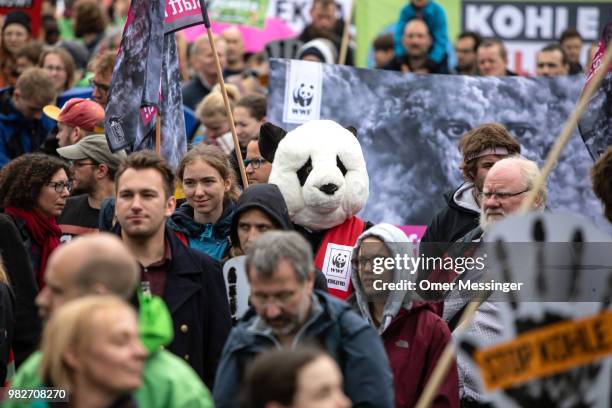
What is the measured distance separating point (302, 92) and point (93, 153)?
83.3 inches

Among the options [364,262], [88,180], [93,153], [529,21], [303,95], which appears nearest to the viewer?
[364,262]

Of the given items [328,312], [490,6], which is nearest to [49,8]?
[490,6]

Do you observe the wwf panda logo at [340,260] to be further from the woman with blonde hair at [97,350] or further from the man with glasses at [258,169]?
the woman with blonde hair at [97,350]

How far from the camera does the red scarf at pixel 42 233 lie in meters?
8.51

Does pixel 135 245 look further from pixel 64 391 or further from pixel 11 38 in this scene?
pixel 11 38

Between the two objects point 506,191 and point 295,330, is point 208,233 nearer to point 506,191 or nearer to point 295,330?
point 506,191

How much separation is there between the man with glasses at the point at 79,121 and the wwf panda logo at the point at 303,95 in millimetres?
1626

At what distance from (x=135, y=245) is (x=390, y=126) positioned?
14.2ft

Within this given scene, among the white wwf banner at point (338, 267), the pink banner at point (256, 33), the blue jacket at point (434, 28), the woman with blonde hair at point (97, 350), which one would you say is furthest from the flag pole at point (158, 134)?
the pink banner at point (256, 33)

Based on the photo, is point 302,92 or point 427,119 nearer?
point 302,92

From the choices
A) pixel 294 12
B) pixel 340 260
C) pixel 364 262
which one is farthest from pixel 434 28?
pixel 364 262

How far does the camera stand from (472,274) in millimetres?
7484

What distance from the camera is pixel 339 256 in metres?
7.88

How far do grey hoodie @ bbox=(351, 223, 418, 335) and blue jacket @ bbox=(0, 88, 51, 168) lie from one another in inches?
190
